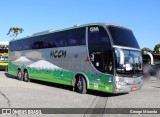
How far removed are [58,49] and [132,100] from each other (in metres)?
5.88

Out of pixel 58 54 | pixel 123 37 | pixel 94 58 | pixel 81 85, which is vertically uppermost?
pixel 123 37

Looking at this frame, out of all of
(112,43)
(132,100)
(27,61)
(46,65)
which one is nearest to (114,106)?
(132,100)

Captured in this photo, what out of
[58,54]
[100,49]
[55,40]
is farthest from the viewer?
[55,40]

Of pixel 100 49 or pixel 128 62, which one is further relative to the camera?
pixel 100 49

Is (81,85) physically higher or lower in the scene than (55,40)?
lower

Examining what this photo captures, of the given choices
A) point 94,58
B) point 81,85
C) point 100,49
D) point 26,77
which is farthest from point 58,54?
point 26,77

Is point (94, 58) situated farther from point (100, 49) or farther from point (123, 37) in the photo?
point (123, 37)

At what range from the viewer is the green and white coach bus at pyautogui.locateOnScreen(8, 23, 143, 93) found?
41.2 feet

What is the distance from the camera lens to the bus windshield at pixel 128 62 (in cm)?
1244

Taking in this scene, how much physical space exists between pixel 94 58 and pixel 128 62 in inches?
61.2

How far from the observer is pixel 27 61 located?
827 inches

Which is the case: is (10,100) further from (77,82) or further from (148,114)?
(148,114)

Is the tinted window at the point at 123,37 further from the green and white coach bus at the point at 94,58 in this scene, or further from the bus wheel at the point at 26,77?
the bus wheel at the point at 26,77

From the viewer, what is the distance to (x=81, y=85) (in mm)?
14391
